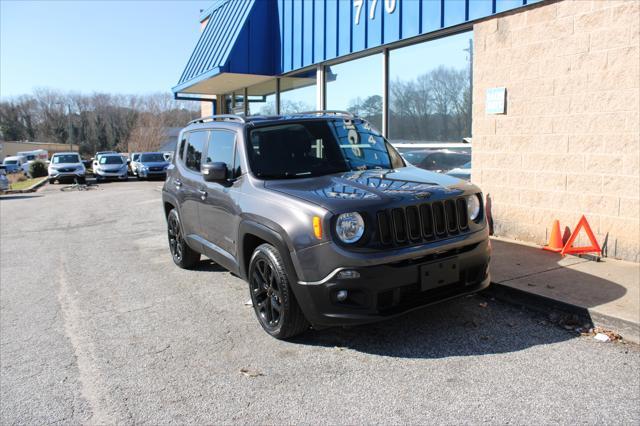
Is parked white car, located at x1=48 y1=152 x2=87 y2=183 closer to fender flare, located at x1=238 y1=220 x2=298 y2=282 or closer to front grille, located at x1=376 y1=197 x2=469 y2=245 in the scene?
fender flare, located at x1=238 y1=220 x2=298 y2=282

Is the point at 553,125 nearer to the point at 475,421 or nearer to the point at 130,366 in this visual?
the point at 475,421

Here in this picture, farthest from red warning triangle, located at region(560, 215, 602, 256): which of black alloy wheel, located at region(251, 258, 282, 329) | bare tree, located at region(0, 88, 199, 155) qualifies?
bare tree, located at region(0, 88, 199, 155)

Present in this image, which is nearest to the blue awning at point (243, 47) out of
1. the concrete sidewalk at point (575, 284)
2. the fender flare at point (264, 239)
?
the concrete sidewalk at point (575, 284)

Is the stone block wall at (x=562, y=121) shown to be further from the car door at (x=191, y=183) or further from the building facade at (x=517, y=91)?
the car door at (x=191, y=183)

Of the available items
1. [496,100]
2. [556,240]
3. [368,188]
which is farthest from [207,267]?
[496,100]

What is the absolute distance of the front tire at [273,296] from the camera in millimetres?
4184

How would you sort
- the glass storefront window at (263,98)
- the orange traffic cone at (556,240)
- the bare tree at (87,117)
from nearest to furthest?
the orange traffic cone at (556,240) < the glass storefront window at (263,98) < the bare tree at (87,117)

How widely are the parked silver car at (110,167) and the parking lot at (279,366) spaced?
85.1ft

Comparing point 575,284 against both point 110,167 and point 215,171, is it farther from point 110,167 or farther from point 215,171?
point 110,167

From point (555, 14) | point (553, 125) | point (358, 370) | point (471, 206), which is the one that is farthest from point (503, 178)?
point (358, 370)

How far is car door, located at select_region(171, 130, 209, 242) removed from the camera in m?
6.04

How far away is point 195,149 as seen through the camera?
6.33m

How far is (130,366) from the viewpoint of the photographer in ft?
13.3

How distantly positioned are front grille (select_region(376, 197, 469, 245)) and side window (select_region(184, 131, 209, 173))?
2886 millimetres
